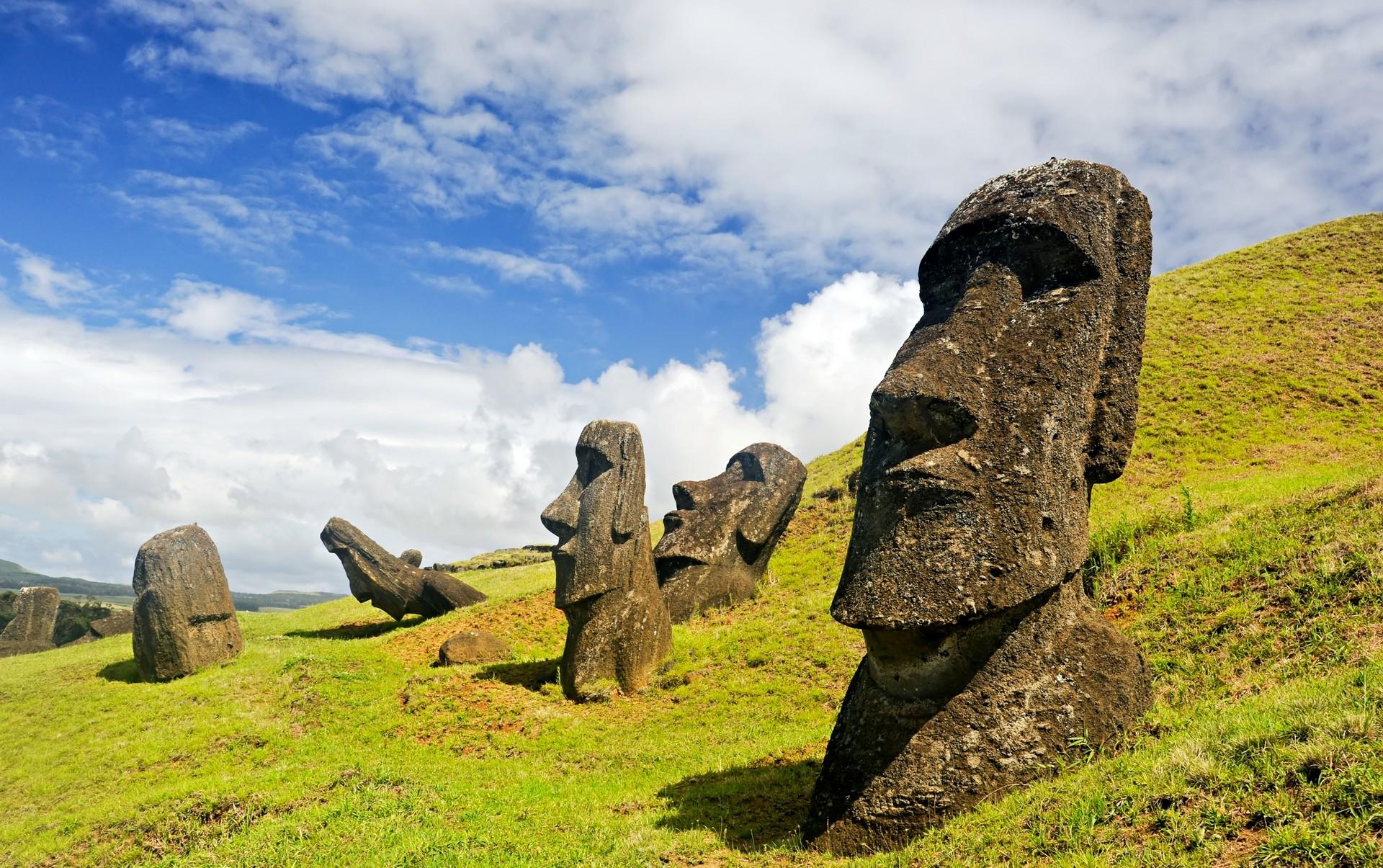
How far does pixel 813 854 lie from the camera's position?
6.82 m

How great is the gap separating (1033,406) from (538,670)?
12124 millimetres

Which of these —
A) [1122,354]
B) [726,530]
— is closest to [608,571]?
[726,530]

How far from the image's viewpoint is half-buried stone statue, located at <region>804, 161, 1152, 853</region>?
664cm

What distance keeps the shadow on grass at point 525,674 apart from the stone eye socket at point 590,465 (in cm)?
345

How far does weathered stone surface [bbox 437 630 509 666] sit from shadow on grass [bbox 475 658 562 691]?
1.67ft

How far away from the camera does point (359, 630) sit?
24422mm

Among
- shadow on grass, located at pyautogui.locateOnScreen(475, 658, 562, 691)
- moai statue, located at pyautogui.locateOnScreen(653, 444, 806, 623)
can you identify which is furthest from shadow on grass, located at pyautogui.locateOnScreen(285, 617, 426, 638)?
moai statue, located at pyautogui.locateOnScreen(653, 444, 806, 623)

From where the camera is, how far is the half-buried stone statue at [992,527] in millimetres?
6641

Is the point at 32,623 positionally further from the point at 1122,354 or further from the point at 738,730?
the point at 1122,354

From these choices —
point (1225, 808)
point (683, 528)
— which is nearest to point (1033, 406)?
point (1225, 808)

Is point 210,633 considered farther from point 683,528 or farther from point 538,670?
point 683,528

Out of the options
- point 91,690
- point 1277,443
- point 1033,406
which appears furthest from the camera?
point 1277,443

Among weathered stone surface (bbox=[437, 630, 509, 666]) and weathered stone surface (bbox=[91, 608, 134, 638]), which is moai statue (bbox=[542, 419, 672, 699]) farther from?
weathered stone surface (bbox=[91, 608, 134, 638])

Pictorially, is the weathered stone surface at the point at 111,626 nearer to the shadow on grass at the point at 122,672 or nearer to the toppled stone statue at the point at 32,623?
the toppled stone statue at the point at 32,623
